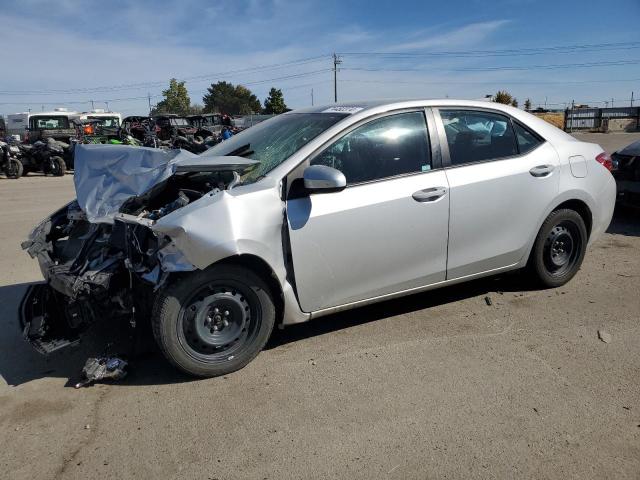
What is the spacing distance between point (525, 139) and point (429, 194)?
122 centimetres

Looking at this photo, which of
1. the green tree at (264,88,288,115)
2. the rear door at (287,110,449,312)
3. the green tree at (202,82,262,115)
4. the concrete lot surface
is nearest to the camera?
the concrete lot surface

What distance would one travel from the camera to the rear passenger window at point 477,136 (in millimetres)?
4008

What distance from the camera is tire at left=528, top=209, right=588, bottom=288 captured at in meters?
4.50

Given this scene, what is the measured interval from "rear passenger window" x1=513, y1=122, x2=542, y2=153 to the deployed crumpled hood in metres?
2.25

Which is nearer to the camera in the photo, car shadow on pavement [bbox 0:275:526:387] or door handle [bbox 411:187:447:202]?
car shadow on pavement [bbox 0:275:526:387]

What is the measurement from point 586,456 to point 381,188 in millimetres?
1971

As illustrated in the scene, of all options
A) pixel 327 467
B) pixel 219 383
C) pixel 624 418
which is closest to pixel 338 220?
pixel 219 383

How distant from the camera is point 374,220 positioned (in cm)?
357

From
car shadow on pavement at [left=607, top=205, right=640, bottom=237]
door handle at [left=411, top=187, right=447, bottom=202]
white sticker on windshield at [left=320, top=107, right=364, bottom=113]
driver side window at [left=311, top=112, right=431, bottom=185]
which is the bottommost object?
car shadow on pavement at [left=607, top=205, right=640, bottom=237]

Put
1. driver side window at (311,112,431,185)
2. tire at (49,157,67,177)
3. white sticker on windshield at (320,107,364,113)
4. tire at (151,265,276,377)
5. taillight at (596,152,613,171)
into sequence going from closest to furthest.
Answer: tire at (151,265,276,377) < driver side window at (311,112,431,185) < white sticker on windshield at (320,107,364,113) < taillight at (596,152,613,171) < tire at (49,157,67,177)

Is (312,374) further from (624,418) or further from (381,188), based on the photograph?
(624,418)

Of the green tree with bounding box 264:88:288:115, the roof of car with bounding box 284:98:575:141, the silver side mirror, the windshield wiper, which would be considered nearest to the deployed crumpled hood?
the windshield wiper

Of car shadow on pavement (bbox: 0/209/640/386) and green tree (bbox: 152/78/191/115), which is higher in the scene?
green tree (bbox: 152/78/191/115)

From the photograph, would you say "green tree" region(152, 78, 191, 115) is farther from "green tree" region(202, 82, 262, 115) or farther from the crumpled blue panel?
the crumpled blue panel
